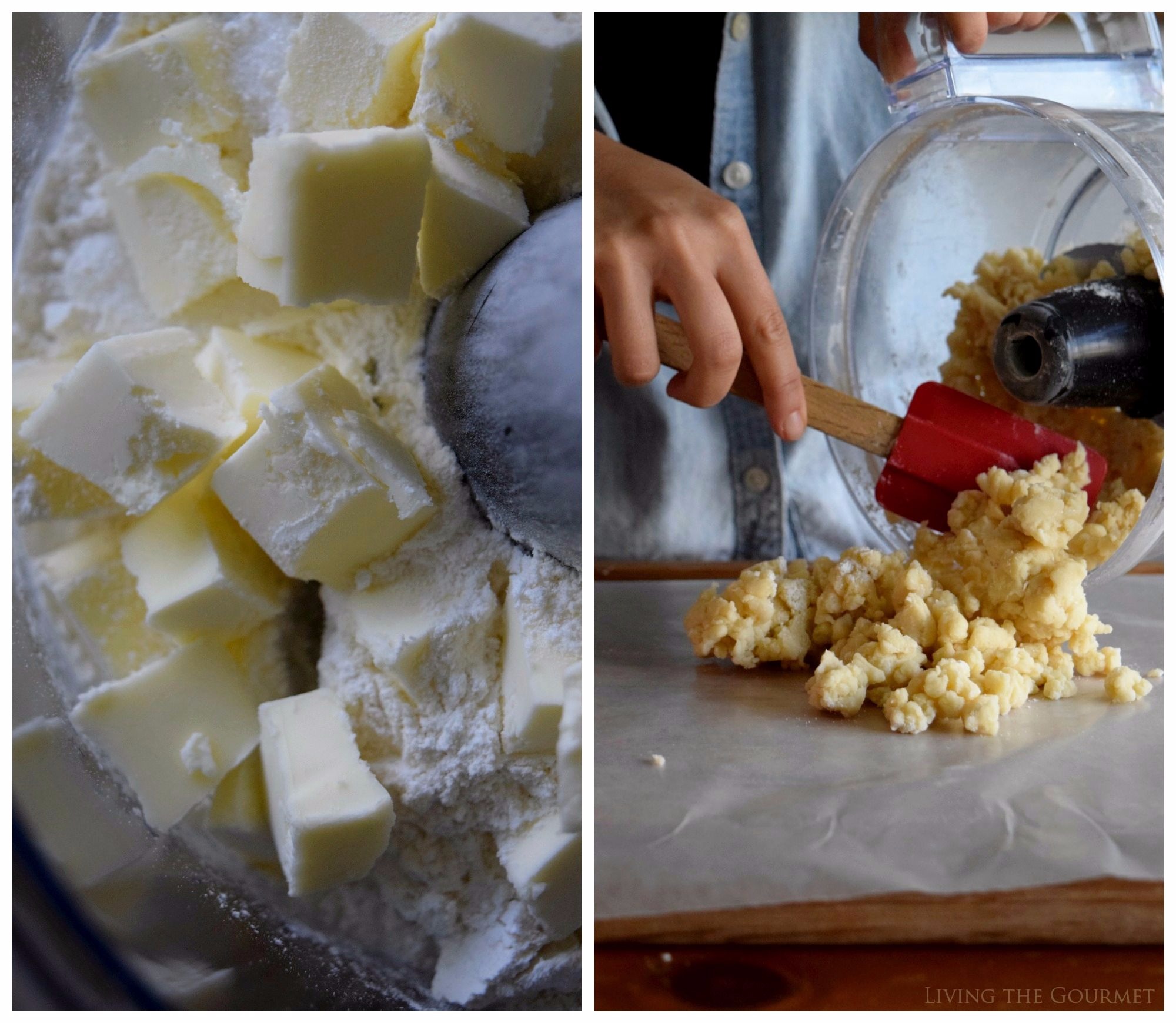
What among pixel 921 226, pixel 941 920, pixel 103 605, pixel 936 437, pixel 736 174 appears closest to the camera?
pixel 941 920

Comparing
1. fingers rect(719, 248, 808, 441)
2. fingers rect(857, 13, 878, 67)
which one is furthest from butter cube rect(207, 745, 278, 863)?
fingers rect(857, 13, 878, 67)

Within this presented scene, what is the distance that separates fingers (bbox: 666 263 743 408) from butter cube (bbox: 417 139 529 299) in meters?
0.11

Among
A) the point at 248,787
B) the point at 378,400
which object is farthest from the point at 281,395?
the point at 248,787

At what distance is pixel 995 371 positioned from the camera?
710 millimetres

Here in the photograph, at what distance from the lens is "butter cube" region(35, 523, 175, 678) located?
0.51 m

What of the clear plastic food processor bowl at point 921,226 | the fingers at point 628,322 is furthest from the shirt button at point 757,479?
the fingers at point 628,322

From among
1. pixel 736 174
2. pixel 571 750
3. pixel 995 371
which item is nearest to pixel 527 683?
Result: pixel 571 750

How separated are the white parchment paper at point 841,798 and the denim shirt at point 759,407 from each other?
13.9 inches

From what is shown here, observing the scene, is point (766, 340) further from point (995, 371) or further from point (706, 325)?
point (995, 371)

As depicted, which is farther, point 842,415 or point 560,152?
point 842,415

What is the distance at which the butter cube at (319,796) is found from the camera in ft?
1.49

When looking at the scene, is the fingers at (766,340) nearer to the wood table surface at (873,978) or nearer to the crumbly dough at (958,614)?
the crumbly dough at (958,614)

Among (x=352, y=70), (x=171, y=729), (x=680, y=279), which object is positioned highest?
(x=352, y=70)

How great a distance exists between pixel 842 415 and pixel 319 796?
403mm
